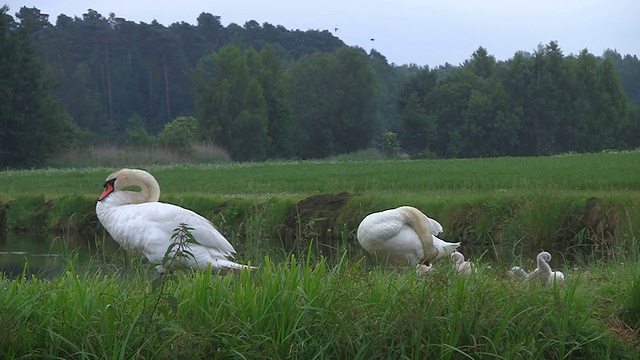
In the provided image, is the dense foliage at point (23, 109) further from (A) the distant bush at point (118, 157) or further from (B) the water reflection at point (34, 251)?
(B) the water reflection at point (34, 251)

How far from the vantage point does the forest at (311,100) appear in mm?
68000

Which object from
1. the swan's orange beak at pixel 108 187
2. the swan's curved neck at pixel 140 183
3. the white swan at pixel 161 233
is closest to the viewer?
the white swan at pixel 161 233

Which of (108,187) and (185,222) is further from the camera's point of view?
(108,187)

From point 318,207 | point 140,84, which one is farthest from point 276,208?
point 140,84

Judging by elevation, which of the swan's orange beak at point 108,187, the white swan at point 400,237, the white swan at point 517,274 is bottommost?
the white swan at point 400,237

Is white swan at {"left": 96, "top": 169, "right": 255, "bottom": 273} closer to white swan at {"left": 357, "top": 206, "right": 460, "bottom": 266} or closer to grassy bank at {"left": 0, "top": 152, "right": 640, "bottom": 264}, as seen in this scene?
grassy bank at {"left": 0, "top": 152, "right": 640, "bottom": 264}

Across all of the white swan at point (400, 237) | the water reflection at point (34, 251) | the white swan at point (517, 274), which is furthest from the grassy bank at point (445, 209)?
the white swan at point (517, 274)

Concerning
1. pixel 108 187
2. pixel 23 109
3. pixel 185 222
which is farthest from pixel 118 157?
pixel 185 222

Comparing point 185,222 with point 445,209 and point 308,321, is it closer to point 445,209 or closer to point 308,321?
point 308,321

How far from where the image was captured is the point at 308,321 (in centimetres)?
447

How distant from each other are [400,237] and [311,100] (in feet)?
239

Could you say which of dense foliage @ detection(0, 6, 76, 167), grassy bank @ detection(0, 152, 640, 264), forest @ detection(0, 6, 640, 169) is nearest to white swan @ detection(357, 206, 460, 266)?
grassy bank @ detection(0, 152, 640, 264)

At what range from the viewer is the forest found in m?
68.0

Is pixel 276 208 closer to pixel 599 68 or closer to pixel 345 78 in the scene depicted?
pixel 345 78
